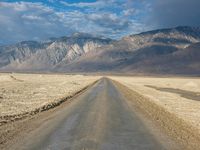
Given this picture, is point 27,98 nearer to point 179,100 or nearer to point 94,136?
point 179,100

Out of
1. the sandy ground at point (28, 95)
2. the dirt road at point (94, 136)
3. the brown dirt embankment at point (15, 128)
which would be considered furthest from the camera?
the sandy ground at point (28, 95)

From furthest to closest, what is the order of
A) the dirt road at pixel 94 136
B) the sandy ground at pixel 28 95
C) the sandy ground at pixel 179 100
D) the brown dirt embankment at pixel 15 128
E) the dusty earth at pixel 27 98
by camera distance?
the sandy ground at pixel 28 95 → the dusty earth at pixel 27 98 → the sandy ground at pixel 179 100 → the brown dirt embankment at pixel 15 128 → the dirt road at pixel 94 136

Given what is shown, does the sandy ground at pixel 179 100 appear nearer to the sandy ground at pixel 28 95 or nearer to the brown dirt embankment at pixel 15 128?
the brown dirt embankment at pixel 15 128

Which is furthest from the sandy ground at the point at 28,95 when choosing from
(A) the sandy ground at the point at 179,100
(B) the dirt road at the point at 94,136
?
(A) the sandy ground at the point at 179,100

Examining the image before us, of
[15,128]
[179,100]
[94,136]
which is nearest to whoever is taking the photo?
[94,136]

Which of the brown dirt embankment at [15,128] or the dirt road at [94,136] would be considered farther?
the brown dirt embankment at [15,128]

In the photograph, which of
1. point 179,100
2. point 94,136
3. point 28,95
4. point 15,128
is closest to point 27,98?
point 28,95

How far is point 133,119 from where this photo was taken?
818 inches

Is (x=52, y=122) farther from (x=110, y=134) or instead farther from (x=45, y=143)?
(x=45, y=143)

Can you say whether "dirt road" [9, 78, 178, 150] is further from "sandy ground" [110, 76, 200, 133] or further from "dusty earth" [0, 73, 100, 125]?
"dusty earth" [0, 73, 100, 125]

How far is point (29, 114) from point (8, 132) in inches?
304

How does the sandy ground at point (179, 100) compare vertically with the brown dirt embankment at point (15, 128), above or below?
below

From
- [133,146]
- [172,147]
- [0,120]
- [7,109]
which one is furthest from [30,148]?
[7,109]

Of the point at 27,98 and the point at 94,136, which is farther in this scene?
the point at 27,98
